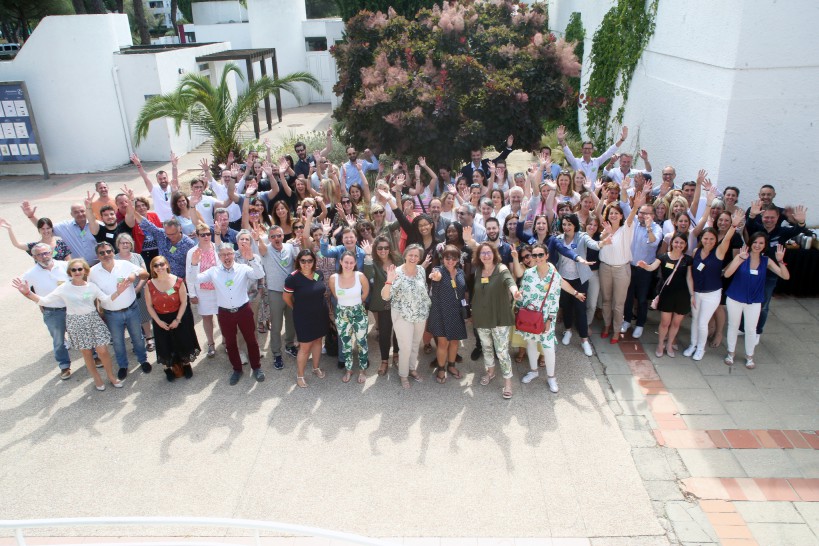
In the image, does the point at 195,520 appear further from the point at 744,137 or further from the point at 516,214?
the point at 744,137

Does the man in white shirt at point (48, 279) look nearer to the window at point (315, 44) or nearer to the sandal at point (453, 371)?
the sandal at point (453, 371)

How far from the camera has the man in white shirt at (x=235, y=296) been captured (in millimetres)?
6074

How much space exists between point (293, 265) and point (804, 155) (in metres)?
6.67

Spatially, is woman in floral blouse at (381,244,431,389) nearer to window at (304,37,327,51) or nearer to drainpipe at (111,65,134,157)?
drainpipe at (111,65,134,157)

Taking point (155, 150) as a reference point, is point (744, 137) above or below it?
above

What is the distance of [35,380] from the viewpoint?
672 centimetres

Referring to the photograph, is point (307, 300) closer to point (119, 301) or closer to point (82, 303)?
point (119, 301)

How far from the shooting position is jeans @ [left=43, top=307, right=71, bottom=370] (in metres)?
6.40

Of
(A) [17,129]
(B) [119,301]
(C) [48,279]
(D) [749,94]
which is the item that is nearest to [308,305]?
(B) [119,301]

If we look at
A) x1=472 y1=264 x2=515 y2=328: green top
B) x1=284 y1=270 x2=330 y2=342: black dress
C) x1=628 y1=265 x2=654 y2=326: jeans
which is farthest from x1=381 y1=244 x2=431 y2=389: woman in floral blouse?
x1=628 y1=265 x2=654 y2=326: jeans

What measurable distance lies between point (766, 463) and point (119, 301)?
20.6ft

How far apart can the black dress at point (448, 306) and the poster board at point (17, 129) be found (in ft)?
43.9

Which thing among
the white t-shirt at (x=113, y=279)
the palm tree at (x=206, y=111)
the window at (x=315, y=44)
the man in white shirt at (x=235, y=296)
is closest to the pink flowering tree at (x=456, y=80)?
the palm tree at (x=206, y=111)

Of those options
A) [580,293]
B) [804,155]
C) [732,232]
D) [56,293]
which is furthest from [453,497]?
[804,155]
